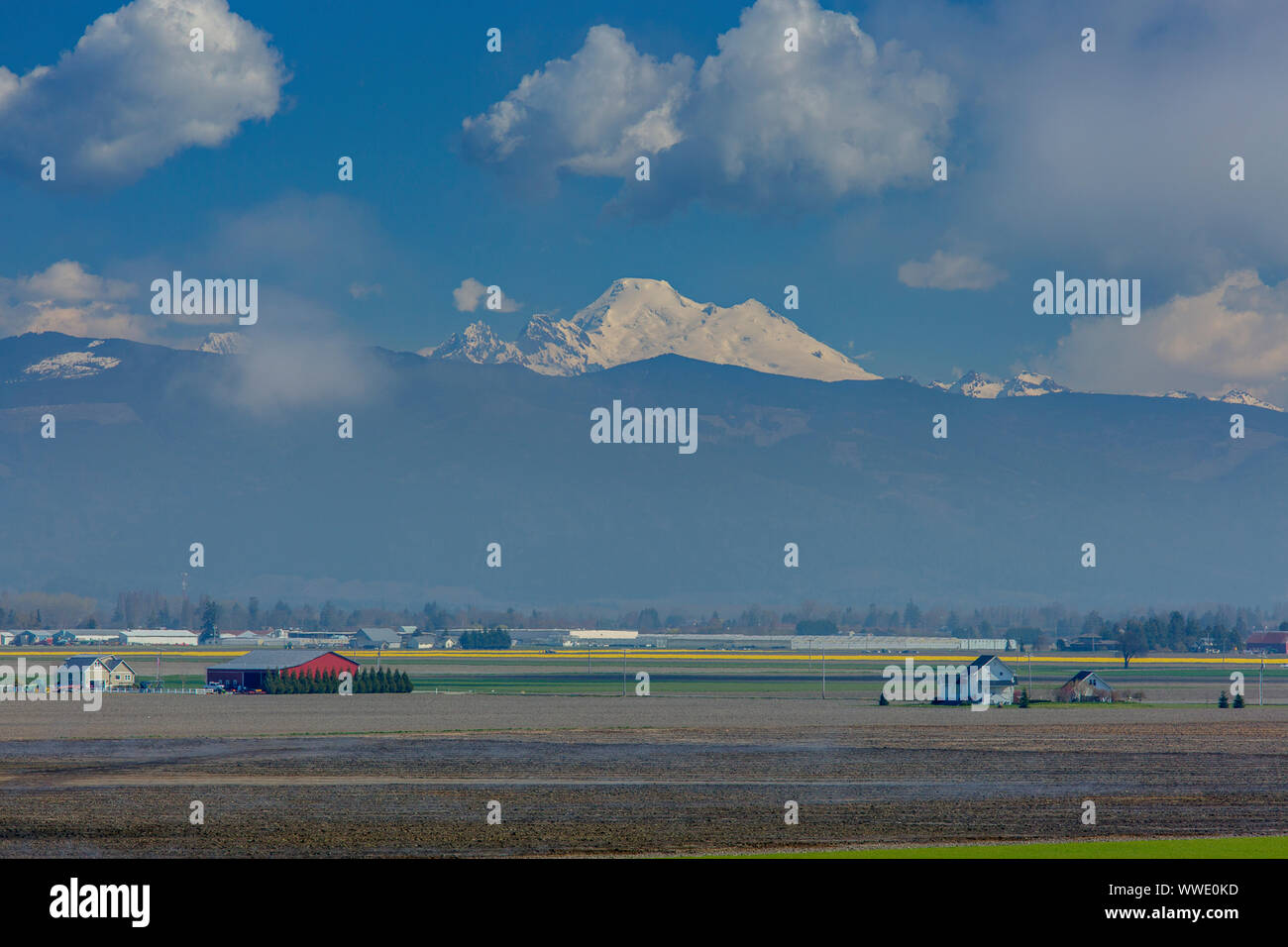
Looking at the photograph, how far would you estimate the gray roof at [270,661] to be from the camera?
129 meters

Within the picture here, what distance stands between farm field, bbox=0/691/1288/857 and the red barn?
36.0 meters

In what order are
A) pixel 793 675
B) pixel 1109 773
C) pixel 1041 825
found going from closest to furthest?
1. pixel 1041 825
2. pixel 1109 773
3. pixel 793 675

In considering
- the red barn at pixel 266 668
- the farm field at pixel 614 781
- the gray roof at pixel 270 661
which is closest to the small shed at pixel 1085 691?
the farm field at pixel 614 781

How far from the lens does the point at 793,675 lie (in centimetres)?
16612

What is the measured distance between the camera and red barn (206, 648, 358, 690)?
127688 mm

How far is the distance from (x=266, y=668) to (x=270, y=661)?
265 cm

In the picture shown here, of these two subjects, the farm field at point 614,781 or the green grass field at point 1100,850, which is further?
the farm field at point 614,781

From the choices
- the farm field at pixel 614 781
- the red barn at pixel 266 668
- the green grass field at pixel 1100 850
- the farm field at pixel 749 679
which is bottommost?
the farm field at pixel 749 679

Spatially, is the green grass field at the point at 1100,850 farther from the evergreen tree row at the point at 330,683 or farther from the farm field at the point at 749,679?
the evergreen tree row at the point at 330,683

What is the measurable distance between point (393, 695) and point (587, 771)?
66815 mm

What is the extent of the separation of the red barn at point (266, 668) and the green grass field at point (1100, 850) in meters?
102
